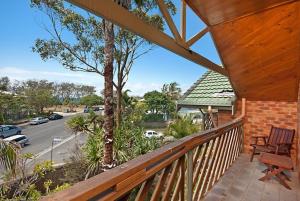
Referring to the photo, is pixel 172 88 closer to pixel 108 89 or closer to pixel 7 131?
pixel 7 131

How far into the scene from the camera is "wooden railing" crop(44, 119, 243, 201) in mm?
1054

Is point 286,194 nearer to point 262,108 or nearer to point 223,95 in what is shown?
point 262,108

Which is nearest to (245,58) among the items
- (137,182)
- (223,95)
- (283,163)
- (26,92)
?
(283,163)

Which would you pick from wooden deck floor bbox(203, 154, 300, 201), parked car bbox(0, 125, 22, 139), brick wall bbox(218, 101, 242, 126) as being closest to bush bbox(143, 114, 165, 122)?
parked car bbox(0, 125, 22, 139)

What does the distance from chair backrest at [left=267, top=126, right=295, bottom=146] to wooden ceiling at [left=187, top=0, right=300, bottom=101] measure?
2.57 feet

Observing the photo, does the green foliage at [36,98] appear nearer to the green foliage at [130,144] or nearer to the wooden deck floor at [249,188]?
the green foliage at [130,144]

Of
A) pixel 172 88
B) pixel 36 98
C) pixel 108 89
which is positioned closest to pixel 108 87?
pixel 108 89

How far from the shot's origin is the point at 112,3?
164 centimetres

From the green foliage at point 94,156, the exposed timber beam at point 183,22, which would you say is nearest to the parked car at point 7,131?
the green foliage at point 94,156

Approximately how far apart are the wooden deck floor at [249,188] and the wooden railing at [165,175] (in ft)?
0.44

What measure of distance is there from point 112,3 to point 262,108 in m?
5.26

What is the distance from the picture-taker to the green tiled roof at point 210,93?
254 inches

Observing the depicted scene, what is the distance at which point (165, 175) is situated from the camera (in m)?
1.85

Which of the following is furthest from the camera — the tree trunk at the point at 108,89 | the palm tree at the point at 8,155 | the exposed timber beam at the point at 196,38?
the tree trunk at the point at 108,89
